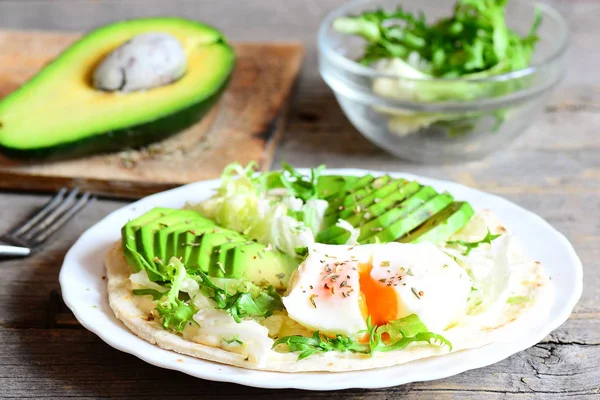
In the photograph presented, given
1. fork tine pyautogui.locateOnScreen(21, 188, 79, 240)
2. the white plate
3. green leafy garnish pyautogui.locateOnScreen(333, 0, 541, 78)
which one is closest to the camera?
the white plate

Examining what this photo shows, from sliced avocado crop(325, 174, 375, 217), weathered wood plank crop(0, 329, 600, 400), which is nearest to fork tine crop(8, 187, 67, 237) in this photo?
weathered wood plank crop(0, 329, 600, 400)

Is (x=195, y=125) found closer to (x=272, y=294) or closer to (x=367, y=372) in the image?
(x=272, y=294)

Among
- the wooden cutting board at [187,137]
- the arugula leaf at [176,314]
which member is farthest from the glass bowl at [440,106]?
the arugula leaf at [176,314]

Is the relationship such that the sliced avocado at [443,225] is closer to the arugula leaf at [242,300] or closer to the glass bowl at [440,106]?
the arugula leaf at [242,300]

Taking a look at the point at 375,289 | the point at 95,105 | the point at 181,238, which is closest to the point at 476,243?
the point at 375,289

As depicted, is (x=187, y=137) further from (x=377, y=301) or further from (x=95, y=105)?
(x=377, y=301)

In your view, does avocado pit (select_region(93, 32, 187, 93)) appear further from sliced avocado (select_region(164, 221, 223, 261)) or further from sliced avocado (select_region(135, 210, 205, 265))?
sliced avocado (select_region(164, 221, 223, 261))
